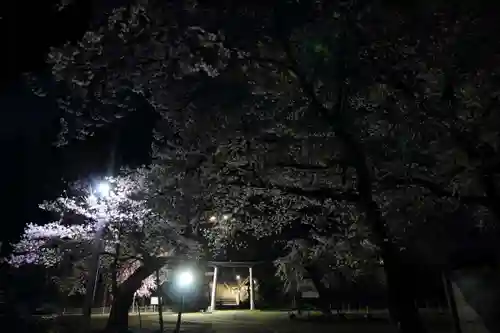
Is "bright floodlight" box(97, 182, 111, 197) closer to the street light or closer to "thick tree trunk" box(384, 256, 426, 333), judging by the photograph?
the street light

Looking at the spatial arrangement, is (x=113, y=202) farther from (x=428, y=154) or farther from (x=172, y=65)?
(x=428, y=154)

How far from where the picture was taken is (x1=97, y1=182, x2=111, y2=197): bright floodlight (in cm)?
1570

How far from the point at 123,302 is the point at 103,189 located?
17.4 feet

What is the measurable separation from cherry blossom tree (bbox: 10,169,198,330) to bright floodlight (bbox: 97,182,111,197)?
62mm

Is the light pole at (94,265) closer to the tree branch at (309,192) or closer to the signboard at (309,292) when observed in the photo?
the tree branch at (309,192)

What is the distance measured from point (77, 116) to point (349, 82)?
523 centimetres

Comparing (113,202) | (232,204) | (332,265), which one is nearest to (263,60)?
(232,204)

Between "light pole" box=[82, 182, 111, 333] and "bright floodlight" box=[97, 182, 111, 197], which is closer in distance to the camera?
"light pole" box=[82, 182, 111, 333]

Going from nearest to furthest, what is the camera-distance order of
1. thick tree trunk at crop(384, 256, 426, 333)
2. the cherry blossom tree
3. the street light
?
thick tree trunk at crop(384, 256, 426, 333), the cherry blossom tree, the street light

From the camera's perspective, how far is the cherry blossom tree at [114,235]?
51.1 feet

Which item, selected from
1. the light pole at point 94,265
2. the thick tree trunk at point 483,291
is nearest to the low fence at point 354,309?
the light pole at point 94,265

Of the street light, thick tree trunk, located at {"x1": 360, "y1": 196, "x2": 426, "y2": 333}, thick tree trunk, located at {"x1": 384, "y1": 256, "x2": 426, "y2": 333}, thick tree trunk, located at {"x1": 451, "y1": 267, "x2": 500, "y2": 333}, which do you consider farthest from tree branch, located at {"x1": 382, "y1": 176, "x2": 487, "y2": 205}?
the street light

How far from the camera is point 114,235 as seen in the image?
15.7m

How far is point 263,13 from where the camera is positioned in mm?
7469
